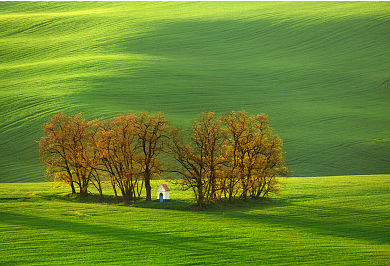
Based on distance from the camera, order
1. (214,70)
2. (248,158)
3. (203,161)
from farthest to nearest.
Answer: (214,70)
(248,158)
(203,161)

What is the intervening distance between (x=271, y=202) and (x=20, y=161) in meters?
31.1

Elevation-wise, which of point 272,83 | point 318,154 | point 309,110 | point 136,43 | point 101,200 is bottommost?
point 101,200

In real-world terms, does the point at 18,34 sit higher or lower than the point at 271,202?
higher

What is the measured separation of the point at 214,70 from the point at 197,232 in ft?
211

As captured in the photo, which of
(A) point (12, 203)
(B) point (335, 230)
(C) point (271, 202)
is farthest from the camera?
(C) point (271, 202)

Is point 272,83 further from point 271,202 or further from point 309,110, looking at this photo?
point 271,202

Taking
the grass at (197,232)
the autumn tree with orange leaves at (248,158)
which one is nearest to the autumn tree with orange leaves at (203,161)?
the autumn tree with orange leaves at (248,158)

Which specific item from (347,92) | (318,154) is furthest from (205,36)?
(318,154)

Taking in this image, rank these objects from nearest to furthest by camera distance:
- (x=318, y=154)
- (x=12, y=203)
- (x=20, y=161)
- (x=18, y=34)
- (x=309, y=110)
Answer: (x=12, y=203), (x=20, y=161), (x=318, y=154), (x=309, y=110), (x=18, y=34)

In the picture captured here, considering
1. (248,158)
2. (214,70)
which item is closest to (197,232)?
(248,158)

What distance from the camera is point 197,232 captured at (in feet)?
80.3

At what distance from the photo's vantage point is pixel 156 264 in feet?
63.2

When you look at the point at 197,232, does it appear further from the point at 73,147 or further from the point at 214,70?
the point at 214,70

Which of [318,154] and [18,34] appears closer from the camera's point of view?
[318,154]
